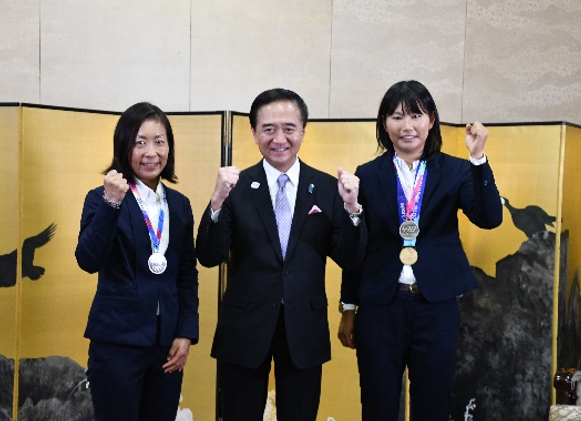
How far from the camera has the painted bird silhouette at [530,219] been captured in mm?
4273

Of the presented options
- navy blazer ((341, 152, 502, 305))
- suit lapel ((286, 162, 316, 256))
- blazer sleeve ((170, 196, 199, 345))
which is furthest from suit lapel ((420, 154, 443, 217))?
blazer sleeve ((170, 196, 199, 345))

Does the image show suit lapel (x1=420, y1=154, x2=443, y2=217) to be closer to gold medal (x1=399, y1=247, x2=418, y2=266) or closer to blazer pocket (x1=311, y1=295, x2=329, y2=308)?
gold medal (x1=399, y1=247, x2=418, y2=266)

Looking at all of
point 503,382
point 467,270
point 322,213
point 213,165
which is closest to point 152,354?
point 322,213

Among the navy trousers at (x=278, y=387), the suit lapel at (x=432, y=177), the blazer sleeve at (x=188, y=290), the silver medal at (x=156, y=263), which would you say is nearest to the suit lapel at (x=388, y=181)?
the suit lapel at (x=432, y=177)

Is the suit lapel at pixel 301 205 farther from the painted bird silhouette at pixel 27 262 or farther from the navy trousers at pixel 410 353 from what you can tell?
the painted bird silhouette at pixel 27 262

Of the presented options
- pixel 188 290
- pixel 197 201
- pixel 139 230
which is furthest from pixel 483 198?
pixel 197 201

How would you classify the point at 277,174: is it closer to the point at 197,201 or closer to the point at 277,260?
the point at 277,260

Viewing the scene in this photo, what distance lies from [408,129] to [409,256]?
46cm

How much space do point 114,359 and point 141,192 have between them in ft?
1.93

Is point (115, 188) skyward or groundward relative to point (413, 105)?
groundward

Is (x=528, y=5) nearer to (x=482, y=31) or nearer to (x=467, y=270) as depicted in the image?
(x=482, y=31)

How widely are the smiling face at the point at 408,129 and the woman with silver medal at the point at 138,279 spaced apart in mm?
824

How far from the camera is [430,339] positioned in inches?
114

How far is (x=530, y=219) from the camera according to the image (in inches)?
170
